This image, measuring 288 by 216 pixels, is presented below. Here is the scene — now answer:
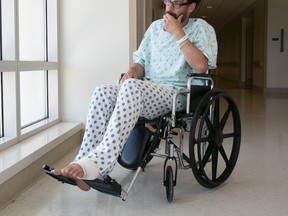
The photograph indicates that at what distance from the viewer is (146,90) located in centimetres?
187

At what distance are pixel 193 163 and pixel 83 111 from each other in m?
1.59

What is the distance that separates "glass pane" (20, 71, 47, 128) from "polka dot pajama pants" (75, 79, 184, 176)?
1.03 metres

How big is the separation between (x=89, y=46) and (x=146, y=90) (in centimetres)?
150

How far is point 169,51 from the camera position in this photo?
7.12 ft

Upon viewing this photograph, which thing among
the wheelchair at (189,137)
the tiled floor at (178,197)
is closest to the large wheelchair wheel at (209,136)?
the wheelchair at (189,137)

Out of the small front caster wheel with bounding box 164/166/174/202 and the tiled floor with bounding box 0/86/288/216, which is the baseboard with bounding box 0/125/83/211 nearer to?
the tiled floor with bounding box 0/86/288/216

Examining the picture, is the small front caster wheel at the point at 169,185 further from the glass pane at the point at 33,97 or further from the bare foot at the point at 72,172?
the glass pane at the point at 33,97

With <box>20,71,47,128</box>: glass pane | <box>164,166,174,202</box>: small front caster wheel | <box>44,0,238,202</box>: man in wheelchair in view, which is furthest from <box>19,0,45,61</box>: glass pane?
<box>164,166,174,202</box>: small front caster wheel

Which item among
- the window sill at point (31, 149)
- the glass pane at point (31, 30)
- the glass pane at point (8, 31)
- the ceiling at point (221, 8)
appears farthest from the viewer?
the ceiling at point (221, 8)

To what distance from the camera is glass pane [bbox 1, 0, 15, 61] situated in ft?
7.63

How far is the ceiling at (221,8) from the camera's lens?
35.4ft

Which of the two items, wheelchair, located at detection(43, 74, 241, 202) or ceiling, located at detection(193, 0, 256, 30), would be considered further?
ceiling, located at detection(193, 0, 256, 30)

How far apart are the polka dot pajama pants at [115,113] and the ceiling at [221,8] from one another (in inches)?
352

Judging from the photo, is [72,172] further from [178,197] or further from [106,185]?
[178,197]
